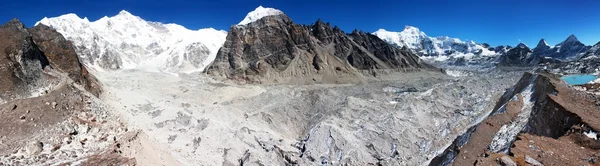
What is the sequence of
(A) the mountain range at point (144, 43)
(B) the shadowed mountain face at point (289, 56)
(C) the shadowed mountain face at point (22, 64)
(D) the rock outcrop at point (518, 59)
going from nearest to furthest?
(C) the shadowed mountain face at point (22, 64) → (B) the shadowed mountain face at point (289, 56) → (A) the mountain range at point (144, 43) → (D) the rock outcrop at point (518, 59)

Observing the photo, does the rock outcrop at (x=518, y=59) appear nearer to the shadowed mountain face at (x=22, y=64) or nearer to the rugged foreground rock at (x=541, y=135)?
the rugged foreground rock at (x=541, y=135)

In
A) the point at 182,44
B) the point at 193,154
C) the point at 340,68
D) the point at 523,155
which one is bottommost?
the point at 193,154

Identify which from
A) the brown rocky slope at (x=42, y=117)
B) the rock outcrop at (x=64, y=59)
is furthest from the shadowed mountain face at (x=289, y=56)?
the brown rocky slope at (x=42, y=117)

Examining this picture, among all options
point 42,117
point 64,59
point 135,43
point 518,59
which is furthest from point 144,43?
point 518,59

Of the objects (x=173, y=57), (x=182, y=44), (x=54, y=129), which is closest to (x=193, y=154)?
(x=54, y=129)

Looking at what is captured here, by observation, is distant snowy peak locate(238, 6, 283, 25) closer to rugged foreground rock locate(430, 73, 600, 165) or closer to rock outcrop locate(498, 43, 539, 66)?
rock outcrop locate(498, 43, 539, 66)

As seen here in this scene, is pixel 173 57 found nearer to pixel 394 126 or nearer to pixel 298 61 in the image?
pixel 298 61

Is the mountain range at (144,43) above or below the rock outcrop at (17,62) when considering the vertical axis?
above
